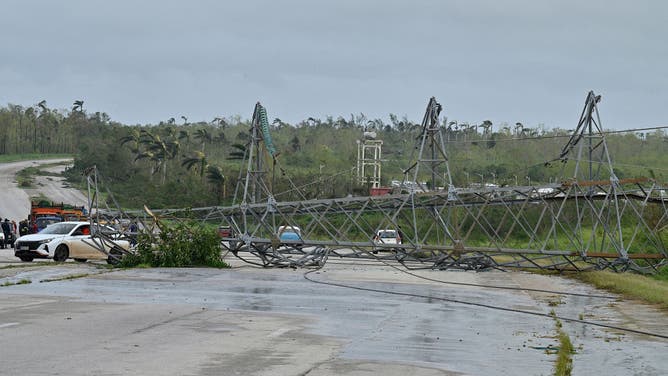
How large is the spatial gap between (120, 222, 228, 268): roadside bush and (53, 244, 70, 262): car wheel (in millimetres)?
3413

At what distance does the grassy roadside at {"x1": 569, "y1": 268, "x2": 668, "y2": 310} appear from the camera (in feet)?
82.7

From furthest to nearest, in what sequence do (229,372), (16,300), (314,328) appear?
1. (16,300)
2. (314,328)
3. (229,372)

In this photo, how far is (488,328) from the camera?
1822 centimetres

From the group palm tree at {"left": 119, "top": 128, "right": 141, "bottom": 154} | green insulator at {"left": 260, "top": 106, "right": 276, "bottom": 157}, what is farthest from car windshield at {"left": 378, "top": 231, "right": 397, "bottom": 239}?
palm tree at {"left": 119, "top": 128, "right": 141, "bottom": 154}

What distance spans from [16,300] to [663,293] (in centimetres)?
1639

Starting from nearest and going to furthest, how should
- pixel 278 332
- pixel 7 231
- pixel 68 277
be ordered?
pixel 278 332
pixel 68 277
pixel 7 231

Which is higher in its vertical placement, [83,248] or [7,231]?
[83,248]

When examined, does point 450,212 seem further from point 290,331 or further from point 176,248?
point 290,331

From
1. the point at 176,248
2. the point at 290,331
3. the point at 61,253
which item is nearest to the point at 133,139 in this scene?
the point at 61,253

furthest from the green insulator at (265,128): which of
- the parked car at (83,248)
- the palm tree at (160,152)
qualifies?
the palm tree at (160,152)

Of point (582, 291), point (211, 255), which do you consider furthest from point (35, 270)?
point (582, 291)

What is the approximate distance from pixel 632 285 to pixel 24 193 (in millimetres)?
88132

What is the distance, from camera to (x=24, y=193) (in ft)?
350

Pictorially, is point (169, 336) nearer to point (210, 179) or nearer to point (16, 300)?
point (16, 300)
